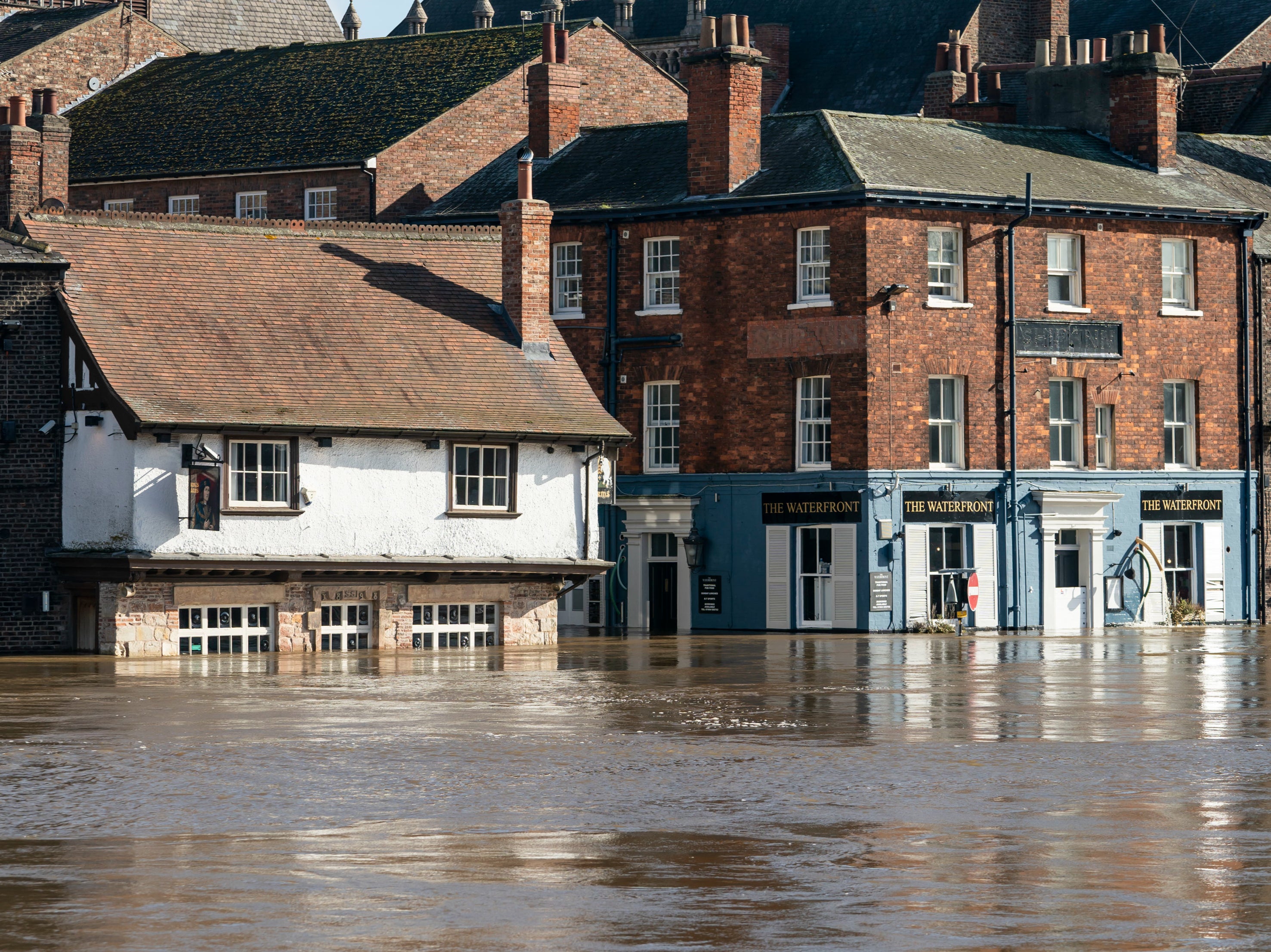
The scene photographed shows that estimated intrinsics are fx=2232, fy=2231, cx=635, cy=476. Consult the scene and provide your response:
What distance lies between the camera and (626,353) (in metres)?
47.6

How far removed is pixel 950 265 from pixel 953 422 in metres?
3.26

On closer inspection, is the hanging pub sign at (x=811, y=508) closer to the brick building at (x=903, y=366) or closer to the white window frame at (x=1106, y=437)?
the brick building at (x=903, y=366)

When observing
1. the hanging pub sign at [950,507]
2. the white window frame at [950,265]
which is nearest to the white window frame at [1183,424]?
the hanging pub sign at [950,507]

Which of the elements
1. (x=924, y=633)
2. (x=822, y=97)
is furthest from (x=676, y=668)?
(x=822, y=97)

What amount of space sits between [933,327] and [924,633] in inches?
248

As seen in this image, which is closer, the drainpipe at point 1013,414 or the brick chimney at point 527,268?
the brick chimney at point 527,268

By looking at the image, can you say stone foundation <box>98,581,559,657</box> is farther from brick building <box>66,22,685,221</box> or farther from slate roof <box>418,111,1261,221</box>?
brick building <box>66,22,685,221</box>

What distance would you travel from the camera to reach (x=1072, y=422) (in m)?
47.6

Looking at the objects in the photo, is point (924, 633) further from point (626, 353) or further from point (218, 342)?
point (218, 342)

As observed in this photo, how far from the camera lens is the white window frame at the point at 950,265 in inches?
1811

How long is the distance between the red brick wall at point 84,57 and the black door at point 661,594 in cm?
2313

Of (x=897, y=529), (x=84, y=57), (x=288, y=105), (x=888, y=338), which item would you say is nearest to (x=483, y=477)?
(x=897, y=529)

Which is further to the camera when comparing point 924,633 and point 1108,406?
point 1108,406

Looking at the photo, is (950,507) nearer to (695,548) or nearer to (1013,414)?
(1013,414)
